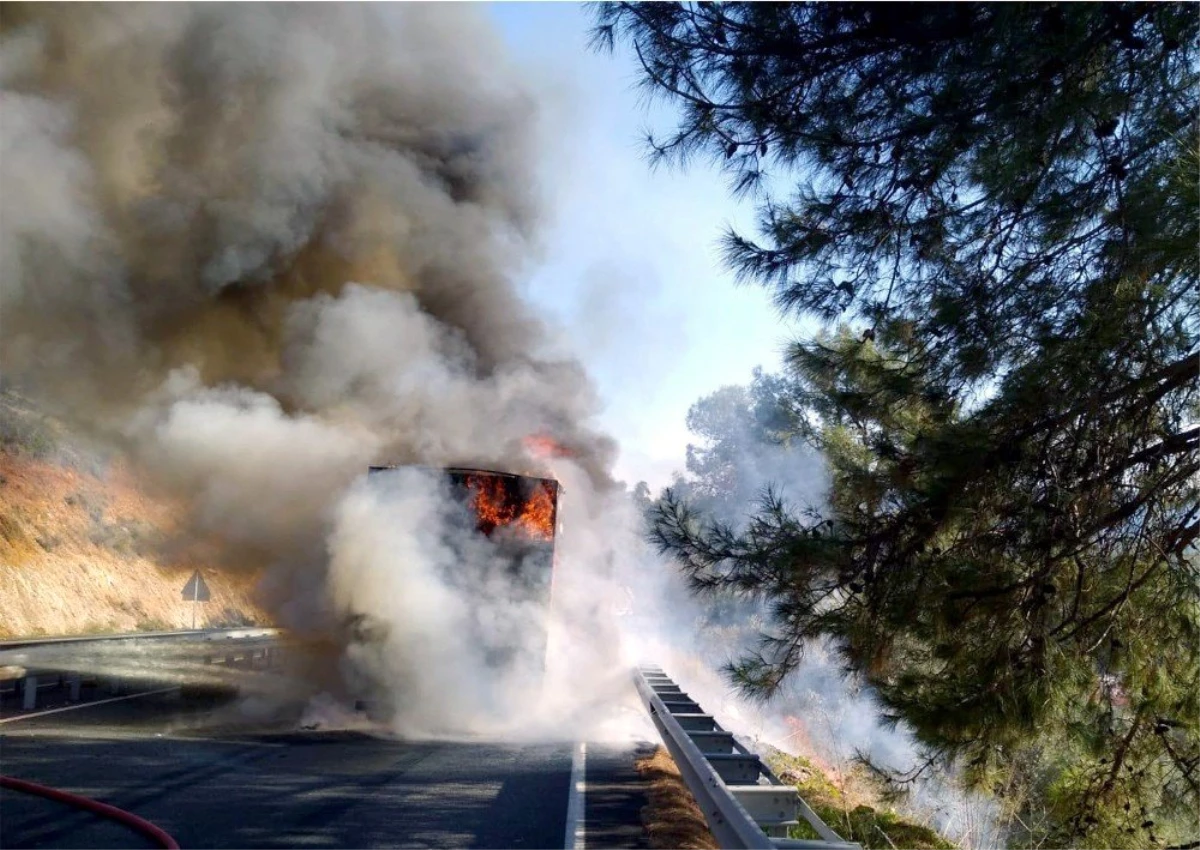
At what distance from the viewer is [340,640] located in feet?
37.2

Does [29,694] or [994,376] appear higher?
[994,376]

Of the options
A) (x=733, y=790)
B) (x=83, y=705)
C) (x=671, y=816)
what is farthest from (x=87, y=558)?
(x=733, y=790)

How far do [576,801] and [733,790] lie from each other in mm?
2293

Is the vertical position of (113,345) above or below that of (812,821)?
above

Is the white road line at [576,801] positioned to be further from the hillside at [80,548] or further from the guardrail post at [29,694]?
the hillside at [80,548]

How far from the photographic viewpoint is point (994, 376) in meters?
5.48

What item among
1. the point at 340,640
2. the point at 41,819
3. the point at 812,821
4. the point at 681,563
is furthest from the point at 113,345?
the point at 812,821

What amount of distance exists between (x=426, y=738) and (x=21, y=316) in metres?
13.4

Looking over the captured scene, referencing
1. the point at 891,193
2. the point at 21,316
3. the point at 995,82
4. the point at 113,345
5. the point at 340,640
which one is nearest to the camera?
the point at 995,82

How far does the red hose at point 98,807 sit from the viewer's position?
5.59 m

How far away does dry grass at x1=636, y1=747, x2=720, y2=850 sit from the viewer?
6.29m

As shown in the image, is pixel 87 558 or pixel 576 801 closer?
pixel 576 801

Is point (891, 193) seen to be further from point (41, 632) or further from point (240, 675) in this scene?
point (41, 632)

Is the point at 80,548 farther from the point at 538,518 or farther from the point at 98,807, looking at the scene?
the point at 98,807
